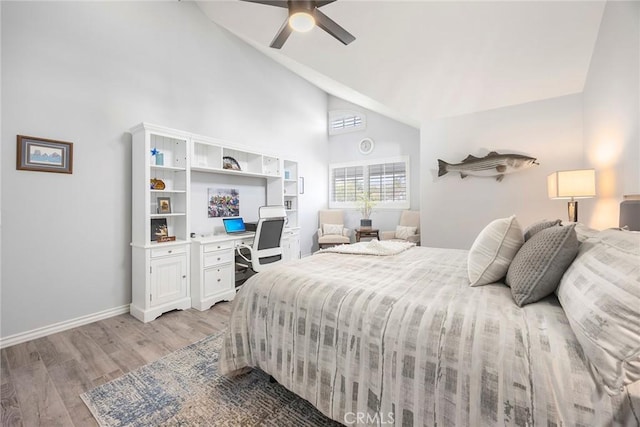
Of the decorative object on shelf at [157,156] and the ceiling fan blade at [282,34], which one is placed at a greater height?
the ceiling fan blade at [282,34]

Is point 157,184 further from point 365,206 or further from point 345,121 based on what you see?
point 345,121

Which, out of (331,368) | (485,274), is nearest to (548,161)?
(485,274)

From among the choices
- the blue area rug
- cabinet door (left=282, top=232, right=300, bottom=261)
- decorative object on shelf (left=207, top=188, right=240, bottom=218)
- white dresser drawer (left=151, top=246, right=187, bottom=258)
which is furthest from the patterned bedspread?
cabinet door (left=282, top=232, right=300, bottom=261)

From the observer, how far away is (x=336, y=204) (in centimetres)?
625

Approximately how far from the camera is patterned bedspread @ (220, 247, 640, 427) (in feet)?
2.63

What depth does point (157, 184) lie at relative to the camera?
10.2 ft

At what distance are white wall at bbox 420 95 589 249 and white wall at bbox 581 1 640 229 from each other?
18.7 inches

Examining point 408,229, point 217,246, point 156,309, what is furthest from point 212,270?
point 408,229

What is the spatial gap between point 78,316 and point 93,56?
2.65 metres

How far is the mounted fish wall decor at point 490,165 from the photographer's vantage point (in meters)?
3.46

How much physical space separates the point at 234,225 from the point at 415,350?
3386mm

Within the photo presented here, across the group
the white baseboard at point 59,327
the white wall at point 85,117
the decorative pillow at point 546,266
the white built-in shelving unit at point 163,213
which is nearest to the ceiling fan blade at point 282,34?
the white built-in shelving unit at point 163,213

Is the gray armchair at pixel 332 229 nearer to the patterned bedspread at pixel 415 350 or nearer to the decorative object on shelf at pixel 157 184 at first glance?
the decorative object on shelf at pixel 157 184

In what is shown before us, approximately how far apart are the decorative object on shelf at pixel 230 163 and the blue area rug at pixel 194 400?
2.64 meters
